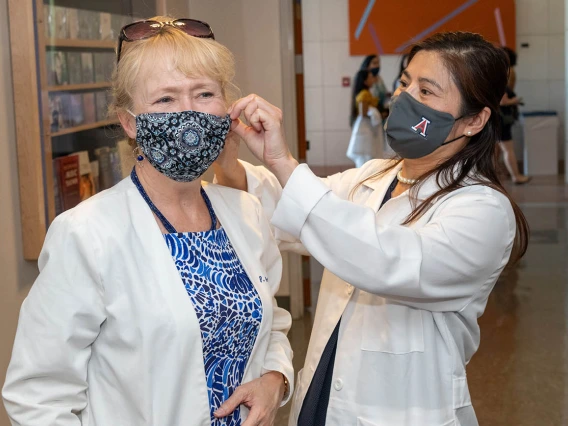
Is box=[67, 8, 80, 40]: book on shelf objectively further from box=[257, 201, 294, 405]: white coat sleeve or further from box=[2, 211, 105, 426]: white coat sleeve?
box=[2, 211, 105, 426]: white coat sleeve

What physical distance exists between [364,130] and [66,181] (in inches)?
183

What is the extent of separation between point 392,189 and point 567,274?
5.03 m

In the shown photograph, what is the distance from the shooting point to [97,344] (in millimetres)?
1781

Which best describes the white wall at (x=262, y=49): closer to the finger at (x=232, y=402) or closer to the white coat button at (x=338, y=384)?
the white coat button at (x=338, y=384)

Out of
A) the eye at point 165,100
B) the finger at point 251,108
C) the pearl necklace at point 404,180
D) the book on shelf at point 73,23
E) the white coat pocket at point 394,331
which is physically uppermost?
the book on shelf at point 73,23

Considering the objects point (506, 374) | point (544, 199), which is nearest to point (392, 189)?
point (506, 374)

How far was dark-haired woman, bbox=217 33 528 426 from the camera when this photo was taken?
1.92m

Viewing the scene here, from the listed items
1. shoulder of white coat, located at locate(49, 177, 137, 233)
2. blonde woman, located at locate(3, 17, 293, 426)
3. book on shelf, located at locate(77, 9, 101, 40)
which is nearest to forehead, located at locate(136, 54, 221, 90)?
blonde woman, located at locate(3, 17, 293, 426)

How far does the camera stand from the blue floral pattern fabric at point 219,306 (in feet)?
6.02

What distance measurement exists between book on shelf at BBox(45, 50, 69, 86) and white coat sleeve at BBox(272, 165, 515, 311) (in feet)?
5.32

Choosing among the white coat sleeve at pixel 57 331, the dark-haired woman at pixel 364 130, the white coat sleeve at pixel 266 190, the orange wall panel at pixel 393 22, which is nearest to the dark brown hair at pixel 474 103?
the white coat sleeve at pixel 266 190

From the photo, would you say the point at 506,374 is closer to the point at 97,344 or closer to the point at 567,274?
the point at 567,274

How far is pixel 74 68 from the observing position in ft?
11.4

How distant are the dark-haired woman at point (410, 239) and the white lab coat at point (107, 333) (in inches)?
14.0
